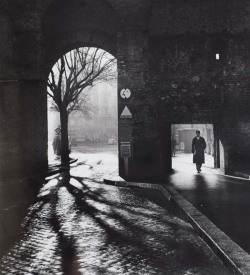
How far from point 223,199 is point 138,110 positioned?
16.4 ft

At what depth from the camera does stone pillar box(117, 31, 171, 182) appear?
12.2 meters

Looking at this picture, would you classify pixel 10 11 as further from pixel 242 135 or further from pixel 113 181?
pixel 242 135

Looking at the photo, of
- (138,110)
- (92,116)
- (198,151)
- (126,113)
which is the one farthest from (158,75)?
(92,116)

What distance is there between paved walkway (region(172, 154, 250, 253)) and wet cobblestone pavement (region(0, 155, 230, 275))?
0.51 m

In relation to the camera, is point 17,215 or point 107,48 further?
point 107,48

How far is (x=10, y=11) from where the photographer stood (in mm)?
12703

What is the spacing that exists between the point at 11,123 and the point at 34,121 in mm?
818

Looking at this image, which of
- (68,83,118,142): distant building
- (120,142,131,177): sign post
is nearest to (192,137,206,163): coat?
(120,142,131,177): sign post

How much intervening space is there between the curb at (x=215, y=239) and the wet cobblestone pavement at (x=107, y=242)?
0.11 m

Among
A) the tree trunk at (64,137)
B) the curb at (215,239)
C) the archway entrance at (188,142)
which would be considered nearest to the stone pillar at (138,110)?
the curb at (215,239)

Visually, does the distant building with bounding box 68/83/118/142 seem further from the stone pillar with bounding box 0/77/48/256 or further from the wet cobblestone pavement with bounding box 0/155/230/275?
the wet cobblestone pavement with bounding box 0/155/230/275

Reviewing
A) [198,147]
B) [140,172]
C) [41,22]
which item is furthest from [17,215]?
[198,147]

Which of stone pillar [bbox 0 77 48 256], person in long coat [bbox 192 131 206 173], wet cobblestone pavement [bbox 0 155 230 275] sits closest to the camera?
wet cobblestone pavement [bbox 0 155 230 275]

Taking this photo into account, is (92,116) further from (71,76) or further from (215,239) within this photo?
(215,239)
